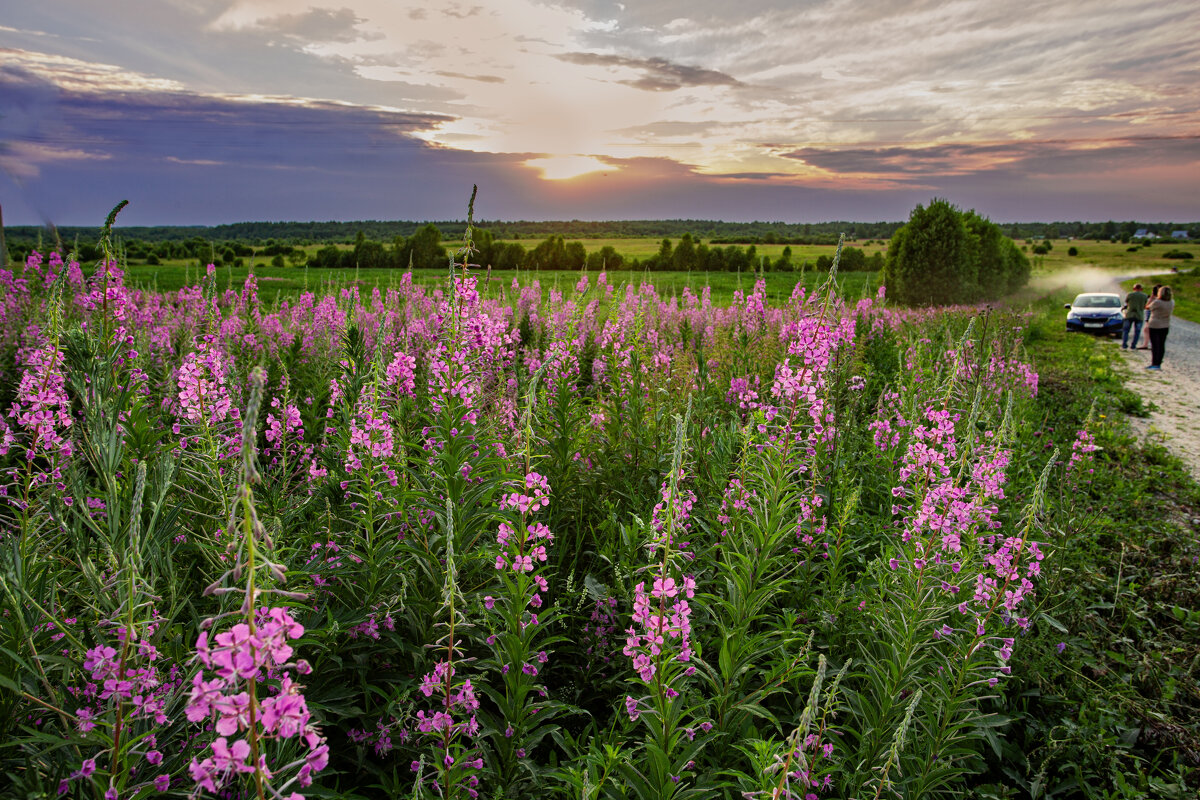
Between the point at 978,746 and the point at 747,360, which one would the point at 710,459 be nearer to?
the point at 978,746

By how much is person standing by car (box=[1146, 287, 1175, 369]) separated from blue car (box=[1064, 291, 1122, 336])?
7927 mm

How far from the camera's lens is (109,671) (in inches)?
72.7

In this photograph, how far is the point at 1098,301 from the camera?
27.1 m

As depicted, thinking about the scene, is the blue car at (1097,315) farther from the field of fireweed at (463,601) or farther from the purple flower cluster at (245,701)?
the purple flower cluster at (245,701)

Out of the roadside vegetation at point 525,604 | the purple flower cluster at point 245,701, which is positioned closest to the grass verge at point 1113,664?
the roadside vegetation at point 525,604

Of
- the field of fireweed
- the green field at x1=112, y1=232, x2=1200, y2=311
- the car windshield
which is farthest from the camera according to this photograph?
the car windshield

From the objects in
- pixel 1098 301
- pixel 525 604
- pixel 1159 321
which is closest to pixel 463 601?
pixel 525 604

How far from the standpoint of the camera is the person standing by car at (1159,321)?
1861cm

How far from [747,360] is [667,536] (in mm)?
6018

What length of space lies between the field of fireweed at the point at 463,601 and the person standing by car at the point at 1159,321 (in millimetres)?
19045

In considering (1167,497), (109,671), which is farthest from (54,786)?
(1167,497)

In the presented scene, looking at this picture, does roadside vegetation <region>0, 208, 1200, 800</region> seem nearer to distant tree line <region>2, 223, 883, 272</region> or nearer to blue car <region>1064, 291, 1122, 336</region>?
blue car <region>1064, 291, 1122, 336</region>

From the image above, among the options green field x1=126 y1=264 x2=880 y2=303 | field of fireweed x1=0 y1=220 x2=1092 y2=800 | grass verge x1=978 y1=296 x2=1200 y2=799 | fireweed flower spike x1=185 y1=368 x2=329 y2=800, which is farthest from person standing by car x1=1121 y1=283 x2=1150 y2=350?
fireweed flower spike x1=185 y1=368 x2=329 y2=800

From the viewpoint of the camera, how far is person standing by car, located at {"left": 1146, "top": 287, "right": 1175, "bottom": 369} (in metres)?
18.6
